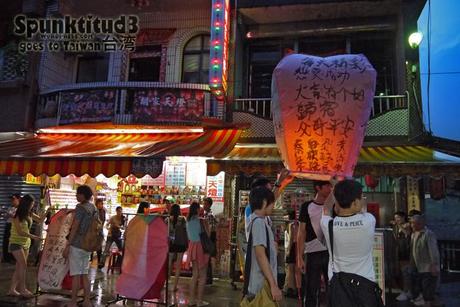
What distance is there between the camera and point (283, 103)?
16.6 ft

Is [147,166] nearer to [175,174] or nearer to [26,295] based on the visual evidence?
[26,295]

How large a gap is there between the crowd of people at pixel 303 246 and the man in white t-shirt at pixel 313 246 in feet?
0.04

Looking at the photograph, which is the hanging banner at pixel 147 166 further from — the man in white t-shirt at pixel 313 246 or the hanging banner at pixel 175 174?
the man in white t-shirt at pixel 313 246

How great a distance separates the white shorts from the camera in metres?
6.98

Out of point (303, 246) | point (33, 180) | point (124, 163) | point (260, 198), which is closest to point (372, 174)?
point (303, 246)

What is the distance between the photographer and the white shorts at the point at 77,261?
6984mm

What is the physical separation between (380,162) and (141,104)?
21.7 ft

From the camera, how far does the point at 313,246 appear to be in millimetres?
5645

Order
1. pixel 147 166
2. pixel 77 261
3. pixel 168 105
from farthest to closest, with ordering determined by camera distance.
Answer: pixel 168 105, pixel 147 166, pixel 77 261

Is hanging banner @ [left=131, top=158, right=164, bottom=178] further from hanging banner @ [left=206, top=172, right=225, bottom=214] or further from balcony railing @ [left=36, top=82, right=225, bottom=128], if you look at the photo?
hanging banner @ [left=206, top=172, right=225, bottom=214]

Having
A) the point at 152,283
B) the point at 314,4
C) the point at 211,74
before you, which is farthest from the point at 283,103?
the point at 314,4

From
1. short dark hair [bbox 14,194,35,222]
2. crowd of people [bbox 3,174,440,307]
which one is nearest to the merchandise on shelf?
crowd of people [bbox 3,174,440,307]

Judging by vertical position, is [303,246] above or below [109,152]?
below

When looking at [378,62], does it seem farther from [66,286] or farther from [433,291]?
[66,286]
